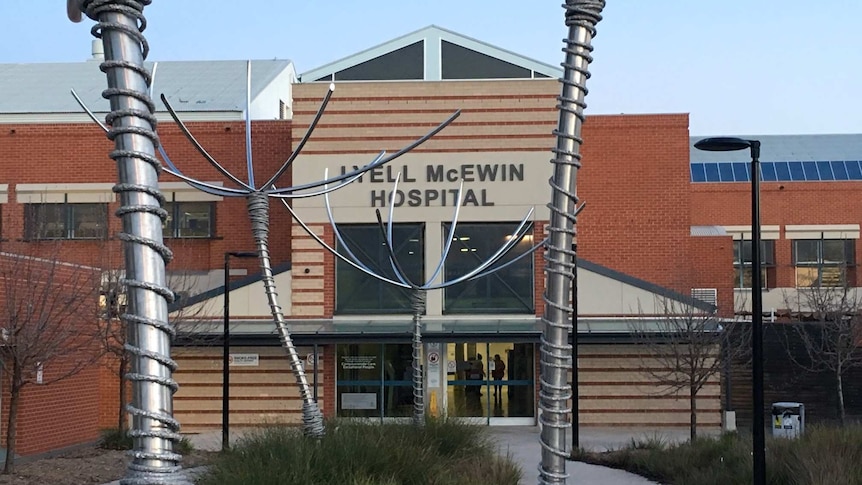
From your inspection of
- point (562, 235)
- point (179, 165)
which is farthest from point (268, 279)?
point (179, 165)

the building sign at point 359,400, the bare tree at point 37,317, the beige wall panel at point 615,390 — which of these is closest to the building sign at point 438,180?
the building sign at point 359,400

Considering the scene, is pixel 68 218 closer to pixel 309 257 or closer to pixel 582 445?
pixel 309 257

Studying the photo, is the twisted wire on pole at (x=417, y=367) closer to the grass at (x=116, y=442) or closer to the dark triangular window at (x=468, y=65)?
the grass at (x=116, y=442)

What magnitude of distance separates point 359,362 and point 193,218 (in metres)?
7.71

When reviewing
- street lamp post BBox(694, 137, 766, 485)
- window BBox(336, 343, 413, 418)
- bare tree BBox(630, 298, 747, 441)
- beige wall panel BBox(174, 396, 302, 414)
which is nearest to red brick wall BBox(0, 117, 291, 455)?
beige wall panel BBox(174, 396, 302, 414)

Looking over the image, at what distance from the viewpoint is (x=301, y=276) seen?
30438 mm

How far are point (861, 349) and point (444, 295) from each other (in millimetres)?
14504

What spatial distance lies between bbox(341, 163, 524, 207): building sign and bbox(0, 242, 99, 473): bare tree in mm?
9211

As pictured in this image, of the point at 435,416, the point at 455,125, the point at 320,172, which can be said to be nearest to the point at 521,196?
the point at 455,125

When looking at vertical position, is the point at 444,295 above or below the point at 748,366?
above

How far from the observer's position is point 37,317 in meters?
19.1

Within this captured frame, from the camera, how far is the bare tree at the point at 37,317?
1862cm

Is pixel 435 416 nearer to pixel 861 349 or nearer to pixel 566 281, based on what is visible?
pixel 566 281

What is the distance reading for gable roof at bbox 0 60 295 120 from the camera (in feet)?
140
